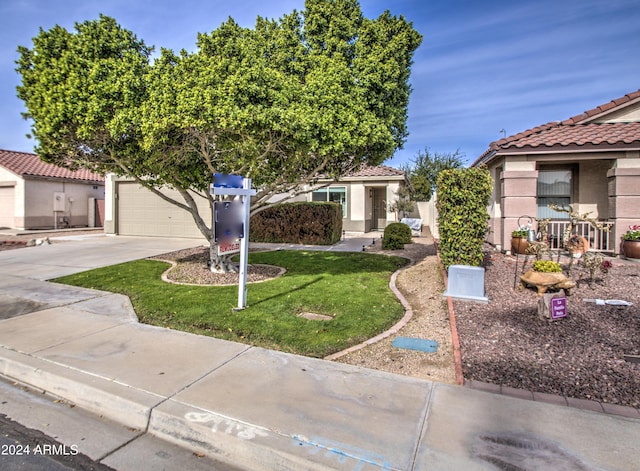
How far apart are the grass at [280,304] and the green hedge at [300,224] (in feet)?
16.4

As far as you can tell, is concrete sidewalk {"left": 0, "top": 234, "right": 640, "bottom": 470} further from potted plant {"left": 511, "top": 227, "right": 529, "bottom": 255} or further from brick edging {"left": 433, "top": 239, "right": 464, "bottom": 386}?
potted plant {"left": 511, "top": 227, "right": 529, "bottom": 255}

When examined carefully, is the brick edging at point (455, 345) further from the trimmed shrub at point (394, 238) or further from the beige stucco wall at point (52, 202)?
the beige stucco wall at point (52, 202)

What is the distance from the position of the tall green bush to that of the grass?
1.58 meters

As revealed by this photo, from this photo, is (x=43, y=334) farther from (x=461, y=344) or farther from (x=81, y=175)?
(x=81, y=175)

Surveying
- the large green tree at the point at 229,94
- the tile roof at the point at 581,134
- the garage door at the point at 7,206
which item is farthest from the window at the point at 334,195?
the garage door at the point at 7,206

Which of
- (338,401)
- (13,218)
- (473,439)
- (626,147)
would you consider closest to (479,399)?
(473,439)

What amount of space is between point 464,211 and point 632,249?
5.25 meters

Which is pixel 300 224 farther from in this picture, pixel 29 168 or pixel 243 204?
pixel 29 168

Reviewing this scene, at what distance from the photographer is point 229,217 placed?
638 cm

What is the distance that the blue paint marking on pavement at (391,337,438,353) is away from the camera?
15.9ft

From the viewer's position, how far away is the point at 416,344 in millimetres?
4980

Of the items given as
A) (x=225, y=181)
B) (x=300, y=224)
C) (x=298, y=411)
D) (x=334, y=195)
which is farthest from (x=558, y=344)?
(x=334, y=195)

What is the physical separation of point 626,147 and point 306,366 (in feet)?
33.3

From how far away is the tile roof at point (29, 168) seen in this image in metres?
22.3
